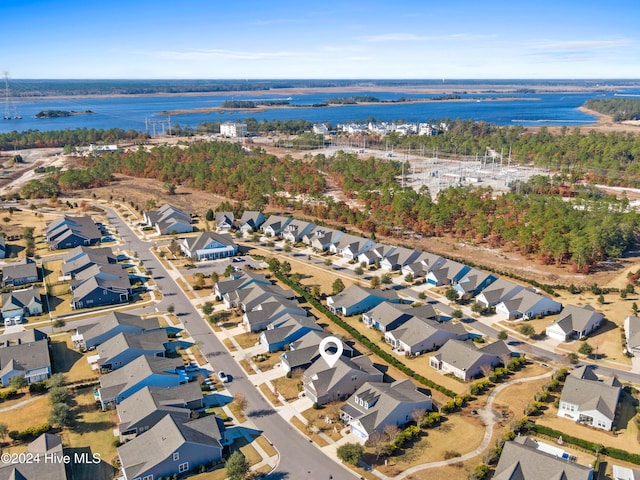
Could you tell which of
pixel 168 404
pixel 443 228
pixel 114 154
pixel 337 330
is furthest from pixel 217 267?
pixel 114 154

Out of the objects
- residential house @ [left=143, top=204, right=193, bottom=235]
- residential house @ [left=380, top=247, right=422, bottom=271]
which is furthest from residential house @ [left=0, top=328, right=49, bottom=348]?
residential house @ [left=380, top=247, right=422, bottom=271]

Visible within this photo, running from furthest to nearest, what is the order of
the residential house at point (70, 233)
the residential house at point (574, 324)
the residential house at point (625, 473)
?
the residential house at point (70, 233) → the residential house at point (574, 324) → the residential house at point (625, 473)

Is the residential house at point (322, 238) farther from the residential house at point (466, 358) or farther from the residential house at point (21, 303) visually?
the residential house at point (21, 303)

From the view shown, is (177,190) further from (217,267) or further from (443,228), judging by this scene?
(443,228)

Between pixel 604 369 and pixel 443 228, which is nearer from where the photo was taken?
pixel 604 369

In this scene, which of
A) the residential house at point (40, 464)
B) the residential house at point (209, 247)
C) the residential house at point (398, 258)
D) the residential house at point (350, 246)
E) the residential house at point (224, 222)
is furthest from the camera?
the residential house at point (224, 222)

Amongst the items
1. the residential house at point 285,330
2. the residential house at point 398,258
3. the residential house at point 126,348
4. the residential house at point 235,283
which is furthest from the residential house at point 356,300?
the residential house at point 126,348
